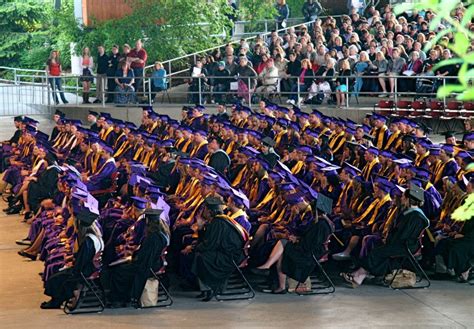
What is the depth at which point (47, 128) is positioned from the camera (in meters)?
25.8

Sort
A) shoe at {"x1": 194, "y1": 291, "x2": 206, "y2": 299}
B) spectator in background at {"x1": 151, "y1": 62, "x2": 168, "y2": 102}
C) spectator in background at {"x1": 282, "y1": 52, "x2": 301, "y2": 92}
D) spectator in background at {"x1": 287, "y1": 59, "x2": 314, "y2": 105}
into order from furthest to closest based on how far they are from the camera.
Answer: spectator in background at {"x1": 151, "y1": 62, "x2": 168, "y2": 102}, spectator in background at {"x1": 282, "y1": 52, "x2": 301, "y2": 92}, spectator in background at {"x1": 287, "y1": 59, "x2": 314, "y2": 105}, shoe at {"x1": 194, "y1": 291, "x2": 206, "y2": 299}

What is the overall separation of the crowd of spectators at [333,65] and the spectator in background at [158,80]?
0.75 metres

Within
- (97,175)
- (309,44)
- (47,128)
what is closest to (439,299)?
(97,175)

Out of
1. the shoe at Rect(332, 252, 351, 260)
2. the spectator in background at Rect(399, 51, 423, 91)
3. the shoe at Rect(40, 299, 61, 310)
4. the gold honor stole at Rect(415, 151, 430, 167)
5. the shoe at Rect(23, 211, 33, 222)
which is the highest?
the spectator in background at Rect(399, 51, 423, 91)

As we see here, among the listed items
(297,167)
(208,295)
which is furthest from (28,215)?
(208,295)

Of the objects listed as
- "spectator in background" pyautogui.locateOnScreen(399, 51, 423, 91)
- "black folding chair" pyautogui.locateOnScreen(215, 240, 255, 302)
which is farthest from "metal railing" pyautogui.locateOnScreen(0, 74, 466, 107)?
"black folding chair" pyautogui.locateOnScreen(215, 240, 255, 302)

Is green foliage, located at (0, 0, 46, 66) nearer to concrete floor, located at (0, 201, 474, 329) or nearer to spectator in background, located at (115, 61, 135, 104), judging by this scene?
spectator in background, located at (115, 61, 135, 104)

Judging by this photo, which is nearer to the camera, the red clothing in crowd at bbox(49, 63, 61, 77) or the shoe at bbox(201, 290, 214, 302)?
the shoe at bbox(201, 290, 214, 302)

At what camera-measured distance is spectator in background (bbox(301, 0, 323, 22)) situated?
30203mm

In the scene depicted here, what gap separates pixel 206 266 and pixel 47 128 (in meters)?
15.4

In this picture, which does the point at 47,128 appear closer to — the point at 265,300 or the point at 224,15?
the point at 224,15

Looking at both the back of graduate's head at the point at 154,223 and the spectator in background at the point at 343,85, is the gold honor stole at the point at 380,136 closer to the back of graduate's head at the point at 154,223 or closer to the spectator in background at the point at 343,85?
the spectator in background at the point at 343,85

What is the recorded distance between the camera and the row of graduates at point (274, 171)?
12.2m

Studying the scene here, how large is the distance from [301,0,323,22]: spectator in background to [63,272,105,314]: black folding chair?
1991 cm
